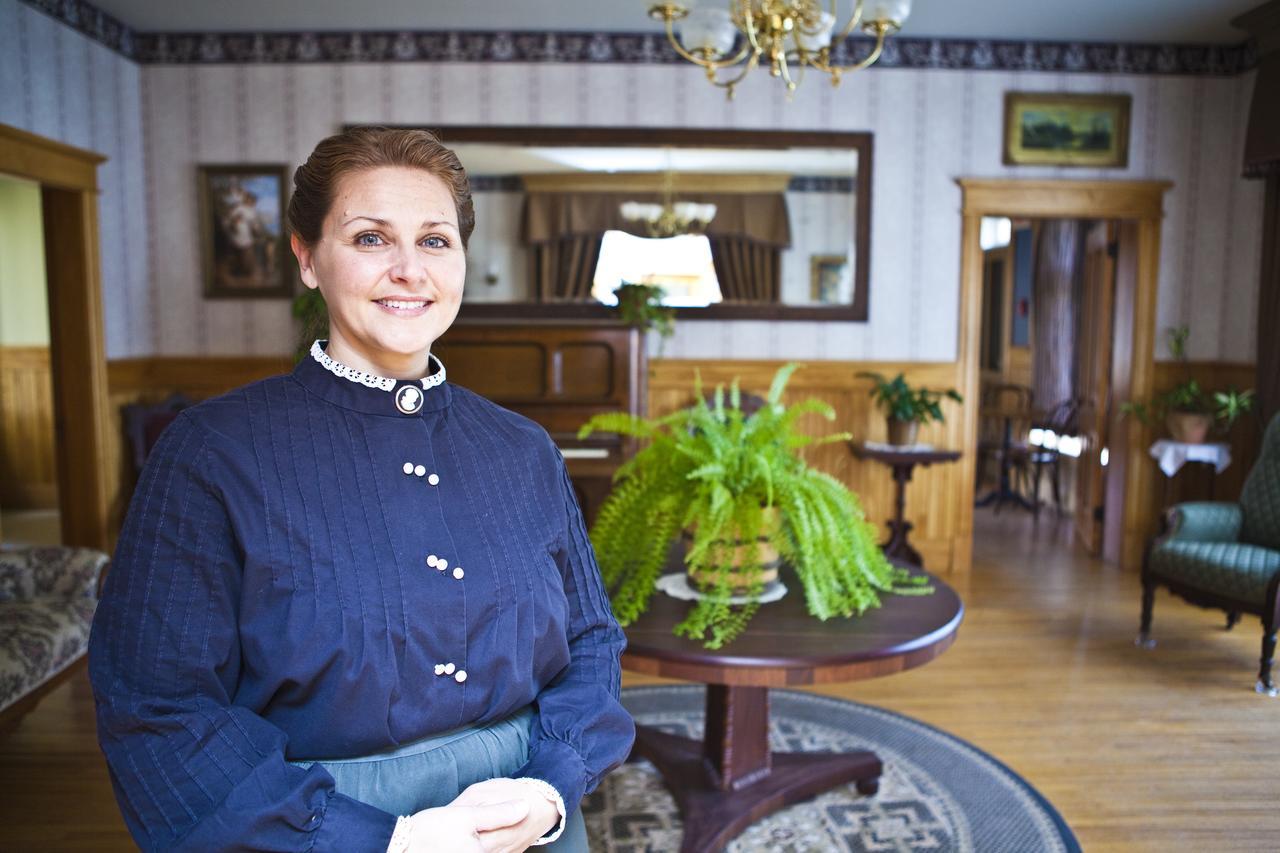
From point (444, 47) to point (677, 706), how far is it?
3848 mm

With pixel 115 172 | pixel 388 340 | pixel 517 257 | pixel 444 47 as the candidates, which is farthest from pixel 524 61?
pixel 388 340

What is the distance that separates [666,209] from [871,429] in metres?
1.76

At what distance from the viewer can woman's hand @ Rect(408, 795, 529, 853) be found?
3.64 feet

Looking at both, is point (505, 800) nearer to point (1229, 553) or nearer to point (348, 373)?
point (348, 373)

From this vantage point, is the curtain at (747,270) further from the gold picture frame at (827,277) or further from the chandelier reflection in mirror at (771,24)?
the chandelier reflection in mirror at (771,24)

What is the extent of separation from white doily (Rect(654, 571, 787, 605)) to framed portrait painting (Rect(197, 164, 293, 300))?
379cm

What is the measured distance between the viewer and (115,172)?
5.25m

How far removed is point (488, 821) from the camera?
1.14 m

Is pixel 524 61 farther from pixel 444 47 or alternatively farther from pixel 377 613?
pixel 377 613

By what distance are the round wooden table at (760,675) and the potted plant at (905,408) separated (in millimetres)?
2723

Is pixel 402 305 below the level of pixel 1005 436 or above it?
above

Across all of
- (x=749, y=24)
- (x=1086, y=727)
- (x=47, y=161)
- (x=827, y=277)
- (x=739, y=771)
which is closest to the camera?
(x=739, y=771)

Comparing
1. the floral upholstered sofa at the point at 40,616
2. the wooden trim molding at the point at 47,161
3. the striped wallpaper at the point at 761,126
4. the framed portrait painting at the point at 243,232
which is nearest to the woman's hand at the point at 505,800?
the floral upholstered sofa at the point at 40,616

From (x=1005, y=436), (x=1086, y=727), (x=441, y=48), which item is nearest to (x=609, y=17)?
(x=441, y=48)
